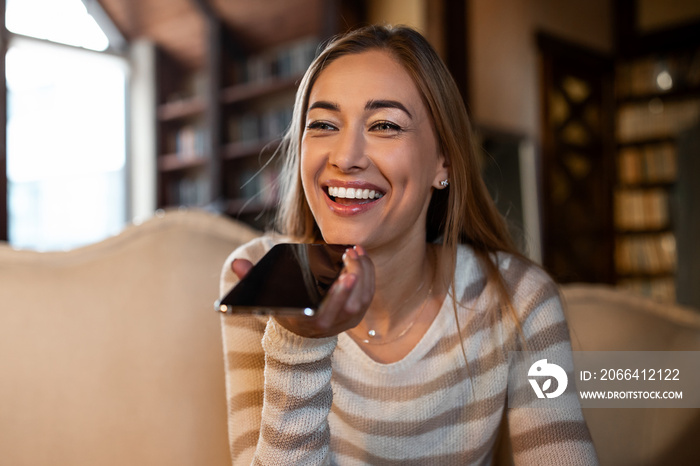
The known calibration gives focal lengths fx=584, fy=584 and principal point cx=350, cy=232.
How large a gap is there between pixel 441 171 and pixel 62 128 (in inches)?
125

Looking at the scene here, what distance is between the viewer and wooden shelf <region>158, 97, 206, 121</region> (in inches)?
170

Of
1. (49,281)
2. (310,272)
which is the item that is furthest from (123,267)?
(310,272)

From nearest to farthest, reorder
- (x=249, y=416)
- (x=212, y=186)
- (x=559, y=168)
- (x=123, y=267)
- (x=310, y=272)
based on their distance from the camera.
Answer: (x=310, y=272) < (x=249, y=416) < (x=123, y=267) < (x=212, y=186) < (x=559, y=168)

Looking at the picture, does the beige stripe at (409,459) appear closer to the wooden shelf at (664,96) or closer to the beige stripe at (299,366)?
the beige stripe at (299,366)

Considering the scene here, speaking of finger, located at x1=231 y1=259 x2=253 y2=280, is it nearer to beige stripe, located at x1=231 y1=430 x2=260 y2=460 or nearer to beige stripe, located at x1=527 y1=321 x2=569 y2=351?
beige stripe, located at x1=231 y1=430 x2=260 y2=460

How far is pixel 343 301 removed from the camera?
0.66 metres

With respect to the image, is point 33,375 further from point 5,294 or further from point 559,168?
point 559,168

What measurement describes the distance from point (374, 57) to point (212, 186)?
132 inches

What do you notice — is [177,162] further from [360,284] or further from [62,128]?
[360,284]

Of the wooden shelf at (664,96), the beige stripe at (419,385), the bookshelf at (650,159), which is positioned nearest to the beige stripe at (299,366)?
the beige stripe at (419,385)

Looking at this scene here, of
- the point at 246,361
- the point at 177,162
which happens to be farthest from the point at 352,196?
the point at 177,162

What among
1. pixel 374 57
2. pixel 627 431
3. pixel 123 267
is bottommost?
pixel 627 431

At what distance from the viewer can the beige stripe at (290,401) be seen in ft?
2.65

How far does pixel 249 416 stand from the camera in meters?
0.98
